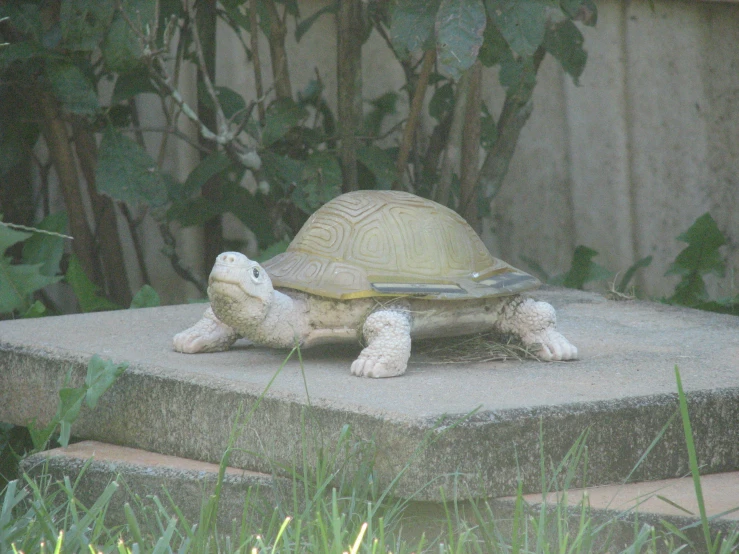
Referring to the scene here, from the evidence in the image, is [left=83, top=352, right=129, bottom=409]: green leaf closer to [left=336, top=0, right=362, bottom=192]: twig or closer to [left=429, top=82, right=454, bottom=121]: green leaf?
[left=336, top=0, right=362, bottom=192]: twig

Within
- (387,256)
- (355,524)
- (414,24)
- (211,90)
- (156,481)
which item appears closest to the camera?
(355,524)

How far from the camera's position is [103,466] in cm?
216

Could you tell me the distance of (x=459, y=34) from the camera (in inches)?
108

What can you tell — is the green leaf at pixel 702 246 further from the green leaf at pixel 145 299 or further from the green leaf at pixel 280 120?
the green leaf at pixel 145 299

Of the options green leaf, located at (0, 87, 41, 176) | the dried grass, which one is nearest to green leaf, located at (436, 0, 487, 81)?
the dried grass

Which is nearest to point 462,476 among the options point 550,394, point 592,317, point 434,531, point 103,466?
point 434,531

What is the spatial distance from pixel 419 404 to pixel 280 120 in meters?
2.11

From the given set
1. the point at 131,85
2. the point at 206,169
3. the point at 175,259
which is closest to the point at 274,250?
the point at 206,169

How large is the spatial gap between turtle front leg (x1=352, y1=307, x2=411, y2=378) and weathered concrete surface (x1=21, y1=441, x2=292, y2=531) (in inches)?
13.8

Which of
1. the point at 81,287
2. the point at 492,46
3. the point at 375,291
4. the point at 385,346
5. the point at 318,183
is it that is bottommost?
the point at 81,287

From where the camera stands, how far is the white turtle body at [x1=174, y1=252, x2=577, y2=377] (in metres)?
2.17

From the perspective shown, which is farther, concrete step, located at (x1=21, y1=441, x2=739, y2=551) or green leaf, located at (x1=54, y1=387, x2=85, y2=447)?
green leaf, located at (x1=54, y1=387, x2=85, y2=447)

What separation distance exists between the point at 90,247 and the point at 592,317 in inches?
88.4

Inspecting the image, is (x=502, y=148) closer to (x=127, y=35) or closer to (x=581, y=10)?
(x=581, y=10)
